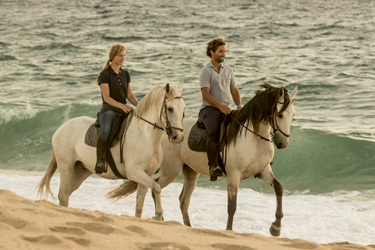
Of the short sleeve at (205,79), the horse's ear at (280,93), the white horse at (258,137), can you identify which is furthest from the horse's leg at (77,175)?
the horse's ear at (280,93)

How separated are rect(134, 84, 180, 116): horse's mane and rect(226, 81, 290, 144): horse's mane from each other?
1.18 m

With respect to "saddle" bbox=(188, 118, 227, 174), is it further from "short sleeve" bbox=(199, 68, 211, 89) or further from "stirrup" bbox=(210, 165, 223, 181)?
"short sleeve" bbox=(199, 68, 211, 89)

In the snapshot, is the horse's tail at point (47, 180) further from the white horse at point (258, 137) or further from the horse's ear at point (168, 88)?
the horse's ear at point (168, 88)

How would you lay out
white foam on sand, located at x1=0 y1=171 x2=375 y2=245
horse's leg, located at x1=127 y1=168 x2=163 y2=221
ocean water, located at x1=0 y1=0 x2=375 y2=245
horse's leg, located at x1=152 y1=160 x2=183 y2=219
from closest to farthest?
horse's leg, located at x1=127 y1=168 x2=163 y2=221
horse's leg, located at x1=152 y1=160 x2=183 y2=219
white foam on sand, located at x1=0 y1=171 x2=375 y2=245
ocean water, located at x1=0 y1=0 x2=375 y2=245

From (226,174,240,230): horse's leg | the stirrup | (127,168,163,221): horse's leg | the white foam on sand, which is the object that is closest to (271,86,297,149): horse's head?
(226,174,240,230): horse's leg

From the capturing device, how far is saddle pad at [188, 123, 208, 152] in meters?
8.63

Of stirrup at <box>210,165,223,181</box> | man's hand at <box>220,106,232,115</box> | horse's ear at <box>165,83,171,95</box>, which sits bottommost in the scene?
stirrup at <box>210,165,223,181</box>

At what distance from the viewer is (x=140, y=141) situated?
7867mm

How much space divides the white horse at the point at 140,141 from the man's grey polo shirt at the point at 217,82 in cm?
83

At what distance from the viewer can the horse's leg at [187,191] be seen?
29.8ft

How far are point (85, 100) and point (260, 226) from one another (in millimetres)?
14227

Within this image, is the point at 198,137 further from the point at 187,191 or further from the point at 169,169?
the point at 187,191

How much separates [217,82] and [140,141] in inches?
53.4

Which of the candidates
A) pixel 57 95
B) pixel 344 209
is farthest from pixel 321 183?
pixel 57 95
